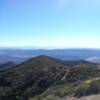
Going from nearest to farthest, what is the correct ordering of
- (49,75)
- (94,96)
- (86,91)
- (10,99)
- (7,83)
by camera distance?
1. (94,96)
2. (86,91)
3. (10,99)
4. (49,75)
5. (7,83)

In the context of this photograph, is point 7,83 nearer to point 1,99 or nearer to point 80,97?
point 1,99

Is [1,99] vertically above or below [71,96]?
below

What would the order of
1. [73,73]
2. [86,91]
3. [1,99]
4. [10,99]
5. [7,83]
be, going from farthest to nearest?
[7,83] → [73,73] → [1,99] → [10,99] → [86,91]

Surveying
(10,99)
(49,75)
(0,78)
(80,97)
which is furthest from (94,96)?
(0,78)

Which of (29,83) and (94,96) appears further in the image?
(29,83)

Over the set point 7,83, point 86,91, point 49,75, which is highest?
point 86,91

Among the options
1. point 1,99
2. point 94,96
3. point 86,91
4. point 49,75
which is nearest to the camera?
point 94,96

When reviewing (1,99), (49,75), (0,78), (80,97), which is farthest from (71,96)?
(0,78)

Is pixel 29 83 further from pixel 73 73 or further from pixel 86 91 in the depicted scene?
pixel 86 91

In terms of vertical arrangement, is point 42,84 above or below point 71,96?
below
